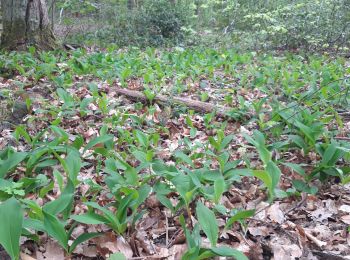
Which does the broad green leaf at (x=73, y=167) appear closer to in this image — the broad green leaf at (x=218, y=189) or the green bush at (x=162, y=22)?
the broad green leaf at (x=218, y=189)

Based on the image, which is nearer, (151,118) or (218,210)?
(218,210)

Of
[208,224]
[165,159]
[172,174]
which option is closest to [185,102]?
[165,159]

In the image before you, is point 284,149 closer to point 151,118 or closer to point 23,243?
point 151,118

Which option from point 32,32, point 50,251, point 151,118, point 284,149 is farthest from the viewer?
point 32,32

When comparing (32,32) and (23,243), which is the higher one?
(32,32)

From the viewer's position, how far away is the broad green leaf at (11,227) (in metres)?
1.55

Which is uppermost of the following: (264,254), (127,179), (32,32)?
(32,32)

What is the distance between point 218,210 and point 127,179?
0.59 m

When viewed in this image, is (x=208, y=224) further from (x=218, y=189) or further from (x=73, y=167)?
(x=73, y=167)

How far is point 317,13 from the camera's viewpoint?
9.51m

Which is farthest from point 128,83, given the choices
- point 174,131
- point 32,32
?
point 32,32

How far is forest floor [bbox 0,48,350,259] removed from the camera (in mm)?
1882

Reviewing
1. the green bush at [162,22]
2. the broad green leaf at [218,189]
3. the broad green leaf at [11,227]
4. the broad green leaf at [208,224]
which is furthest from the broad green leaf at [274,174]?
the green bush at [162,22]

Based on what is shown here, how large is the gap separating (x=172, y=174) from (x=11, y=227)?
3.17 ft
